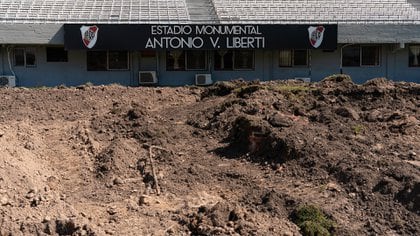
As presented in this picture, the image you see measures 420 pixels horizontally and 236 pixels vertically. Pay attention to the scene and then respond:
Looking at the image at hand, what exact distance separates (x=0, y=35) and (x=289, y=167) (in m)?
19.1

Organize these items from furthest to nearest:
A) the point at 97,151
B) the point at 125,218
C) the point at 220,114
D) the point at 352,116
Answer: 1. the point at 220,114
2. the point at 352,116
3. the point at 97,151
4. the point at 125,218

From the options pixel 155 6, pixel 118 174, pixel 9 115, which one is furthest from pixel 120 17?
pixel 118 174

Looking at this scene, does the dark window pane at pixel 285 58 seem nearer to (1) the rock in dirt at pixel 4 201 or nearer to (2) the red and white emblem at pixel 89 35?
(2) the red and white emblem at pixel 89 35

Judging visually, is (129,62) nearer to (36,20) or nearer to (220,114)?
(36,20)

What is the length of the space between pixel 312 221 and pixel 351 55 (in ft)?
71.3

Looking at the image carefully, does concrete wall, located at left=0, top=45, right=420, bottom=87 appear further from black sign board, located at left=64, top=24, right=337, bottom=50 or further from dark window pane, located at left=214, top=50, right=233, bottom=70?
black sign board, located at left=64, top=24, right=337, bottom=50

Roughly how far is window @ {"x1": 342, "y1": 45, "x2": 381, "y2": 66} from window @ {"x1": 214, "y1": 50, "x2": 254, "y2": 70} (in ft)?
16.0

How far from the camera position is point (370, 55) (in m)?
28.1

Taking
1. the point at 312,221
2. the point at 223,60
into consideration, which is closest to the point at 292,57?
the point at 223,60

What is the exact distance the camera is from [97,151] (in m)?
11.1

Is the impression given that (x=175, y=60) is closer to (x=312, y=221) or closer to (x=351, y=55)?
(x=351, y=55)

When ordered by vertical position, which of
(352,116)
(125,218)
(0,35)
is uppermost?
(0,35)

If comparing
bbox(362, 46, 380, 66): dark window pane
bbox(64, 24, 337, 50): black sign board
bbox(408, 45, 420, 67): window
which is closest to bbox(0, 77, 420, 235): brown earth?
bbox(64, 24, 337, 50): black sign board

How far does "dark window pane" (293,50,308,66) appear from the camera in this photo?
27344mm
